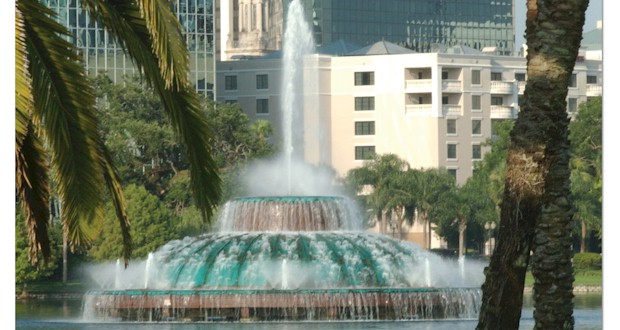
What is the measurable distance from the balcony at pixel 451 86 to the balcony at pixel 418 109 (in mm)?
1033

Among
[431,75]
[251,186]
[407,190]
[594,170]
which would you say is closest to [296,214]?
[594,170]

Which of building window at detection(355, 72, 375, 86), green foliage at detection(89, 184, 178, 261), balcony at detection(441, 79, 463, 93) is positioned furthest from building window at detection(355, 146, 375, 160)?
green foliage at detection(89, 184, 178, 261)

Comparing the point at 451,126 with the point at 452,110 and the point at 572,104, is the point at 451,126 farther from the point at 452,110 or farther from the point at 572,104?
Answer: the point at 572,104

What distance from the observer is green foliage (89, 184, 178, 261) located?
3784cm

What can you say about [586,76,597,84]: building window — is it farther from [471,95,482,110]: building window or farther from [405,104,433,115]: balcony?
[405,104,433,115]: balcony

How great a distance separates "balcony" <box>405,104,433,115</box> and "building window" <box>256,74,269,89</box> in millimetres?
4601

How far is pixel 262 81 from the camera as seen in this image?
180ft

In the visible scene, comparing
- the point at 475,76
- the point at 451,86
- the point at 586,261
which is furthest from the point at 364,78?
the point at 586,261

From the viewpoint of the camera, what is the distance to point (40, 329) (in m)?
23.8

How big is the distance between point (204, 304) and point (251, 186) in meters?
19.8

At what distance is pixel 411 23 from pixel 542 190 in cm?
5345

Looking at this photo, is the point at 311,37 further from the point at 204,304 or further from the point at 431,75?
the point at 204,304

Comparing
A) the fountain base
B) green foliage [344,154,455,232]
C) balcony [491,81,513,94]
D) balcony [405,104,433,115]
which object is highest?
balcony [491,81,513,94]
